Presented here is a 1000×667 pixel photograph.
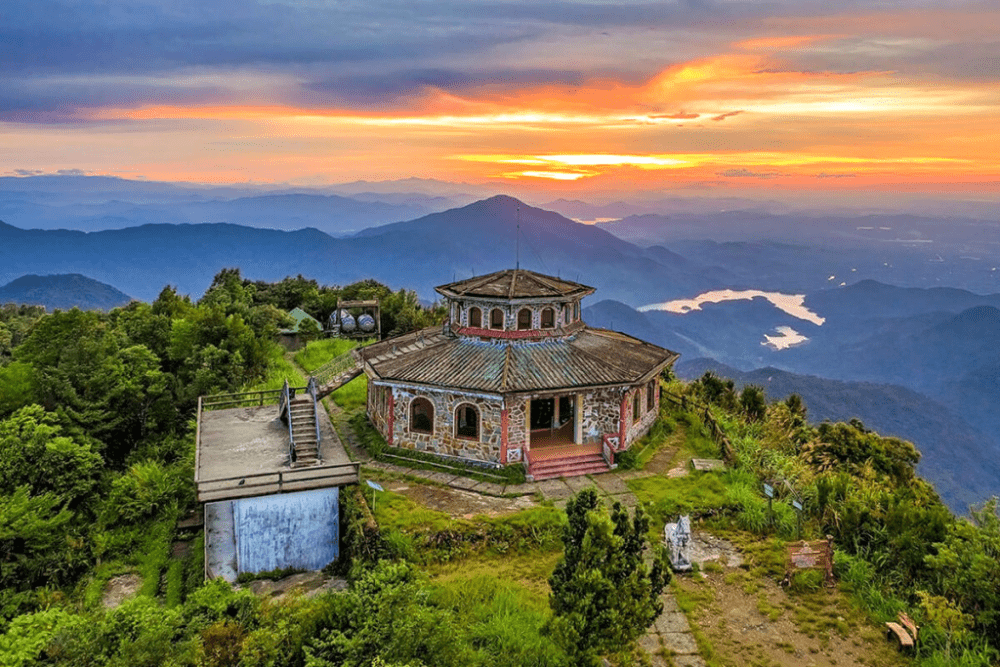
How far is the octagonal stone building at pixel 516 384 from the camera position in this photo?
22.6 meters

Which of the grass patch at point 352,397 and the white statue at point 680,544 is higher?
the grass patch at point 352,397

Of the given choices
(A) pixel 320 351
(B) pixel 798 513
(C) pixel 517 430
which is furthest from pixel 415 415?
(A) pixel 320 351

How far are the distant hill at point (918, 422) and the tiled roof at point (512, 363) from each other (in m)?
92.0

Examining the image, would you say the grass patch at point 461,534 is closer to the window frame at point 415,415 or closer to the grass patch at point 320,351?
the window frame at point 415,415

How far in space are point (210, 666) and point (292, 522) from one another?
592 cm

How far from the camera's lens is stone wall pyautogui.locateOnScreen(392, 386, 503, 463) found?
22578mm

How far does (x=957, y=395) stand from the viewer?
168 meters

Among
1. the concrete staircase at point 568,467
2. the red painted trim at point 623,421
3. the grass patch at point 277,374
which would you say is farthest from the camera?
the grass patch at point 277,374

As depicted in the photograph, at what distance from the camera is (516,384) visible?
73.6 ft

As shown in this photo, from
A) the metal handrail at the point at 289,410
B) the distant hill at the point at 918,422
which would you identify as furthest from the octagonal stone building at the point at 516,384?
the distant hill at the point at 918,422

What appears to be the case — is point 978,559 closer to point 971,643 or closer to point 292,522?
point 971,643

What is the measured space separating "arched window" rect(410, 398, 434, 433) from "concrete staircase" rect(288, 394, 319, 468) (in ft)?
12.1

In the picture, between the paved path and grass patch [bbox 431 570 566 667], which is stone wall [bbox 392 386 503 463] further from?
grass patch [bbox 431 570 566 667]

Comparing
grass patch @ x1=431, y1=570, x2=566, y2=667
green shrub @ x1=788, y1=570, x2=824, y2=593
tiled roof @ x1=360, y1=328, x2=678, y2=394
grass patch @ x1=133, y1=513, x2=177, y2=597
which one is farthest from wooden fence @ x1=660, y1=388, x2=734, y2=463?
grass patch @ x1=133, y1=513, x2=177, y2=597
